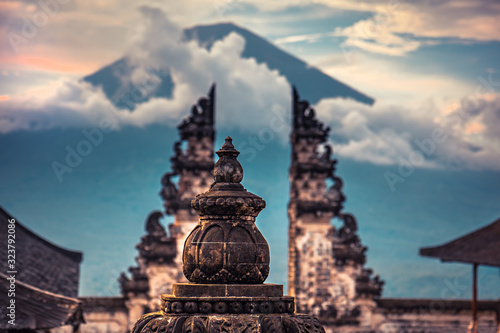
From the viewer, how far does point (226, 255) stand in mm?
8039

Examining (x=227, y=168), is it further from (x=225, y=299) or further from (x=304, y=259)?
(x=304, y=259)

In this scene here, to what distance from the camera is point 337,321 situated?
A: 875 inches

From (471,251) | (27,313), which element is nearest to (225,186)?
(27,313)

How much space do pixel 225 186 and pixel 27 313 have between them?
21.2 feet

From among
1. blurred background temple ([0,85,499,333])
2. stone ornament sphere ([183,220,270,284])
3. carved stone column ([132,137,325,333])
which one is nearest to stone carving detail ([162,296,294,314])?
carved stone column ([132,137,325,333])

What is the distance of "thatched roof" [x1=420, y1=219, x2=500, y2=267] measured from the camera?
1741 cm

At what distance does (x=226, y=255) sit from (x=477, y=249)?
37.4 ft

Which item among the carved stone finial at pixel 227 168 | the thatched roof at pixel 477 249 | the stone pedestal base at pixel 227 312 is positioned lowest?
the stone pedestal base at pixel 227 312

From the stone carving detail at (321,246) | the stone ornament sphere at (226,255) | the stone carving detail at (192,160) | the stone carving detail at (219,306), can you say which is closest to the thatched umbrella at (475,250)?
the stone carving detail at (321,246)

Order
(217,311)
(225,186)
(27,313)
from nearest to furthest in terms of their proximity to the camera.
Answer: (217,311) < (225,186) < (27,313)

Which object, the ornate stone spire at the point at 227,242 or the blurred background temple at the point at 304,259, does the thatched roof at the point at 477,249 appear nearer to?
the blurred background temple at the point at 304,259

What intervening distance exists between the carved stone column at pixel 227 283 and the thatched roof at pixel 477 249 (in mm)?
9838

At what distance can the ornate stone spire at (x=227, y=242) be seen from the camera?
8039mm

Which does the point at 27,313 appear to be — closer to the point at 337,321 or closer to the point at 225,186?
the point at 225,186
